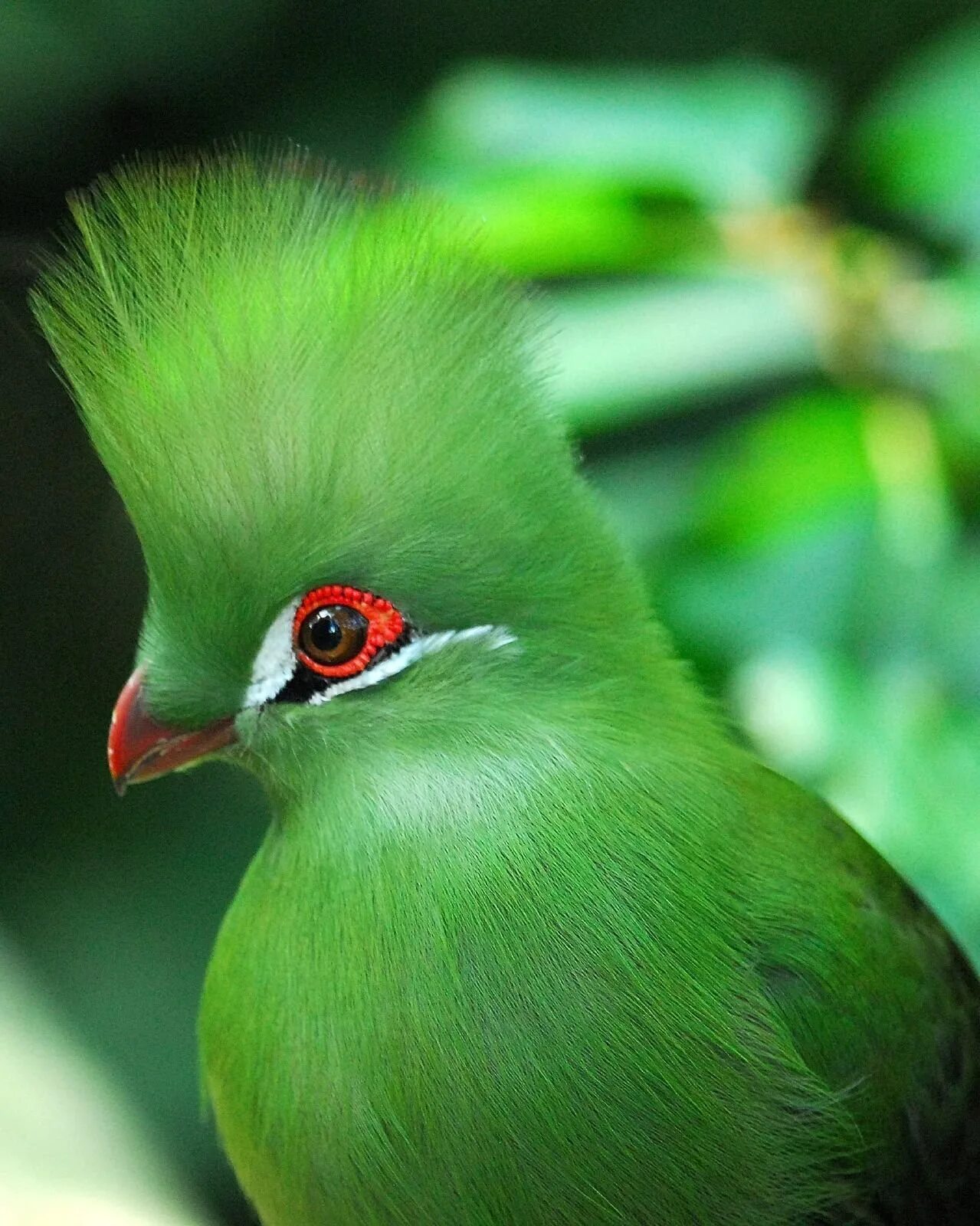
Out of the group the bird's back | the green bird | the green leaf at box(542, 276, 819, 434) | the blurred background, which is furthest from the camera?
the green leaf at box(542, 276, 819, 434)

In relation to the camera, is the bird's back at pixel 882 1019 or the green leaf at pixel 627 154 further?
the green leaf at pixel 627 154

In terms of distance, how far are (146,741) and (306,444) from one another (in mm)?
265

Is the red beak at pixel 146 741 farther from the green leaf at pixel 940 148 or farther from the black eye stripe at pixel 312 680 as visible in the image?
the green leaf at pixel 940 148

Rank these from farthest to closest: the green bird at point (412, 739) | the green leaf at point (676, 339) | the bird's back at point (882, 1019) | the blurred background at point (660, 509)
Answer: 1. the green leaf at point (676, 339)
2. the blurred background at point (660, 509)
3. the bird's back at point (882, 1019)
4. the green bird at point (412, 739)

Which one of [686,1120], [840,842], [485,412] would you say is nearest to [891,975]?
[840,842]

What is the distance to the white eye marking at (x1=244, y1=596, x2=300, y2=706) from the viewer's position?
1060mm

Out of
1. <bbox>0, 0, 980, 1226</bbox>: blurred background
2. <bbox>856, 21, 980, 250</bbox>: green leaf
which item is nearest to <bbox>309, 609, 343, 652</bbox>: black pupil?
<bbox>0, 0, 980, 1226</bbox>: blurred background

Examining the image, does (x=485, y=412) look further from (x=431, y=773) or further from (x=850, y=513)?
(x=850, y=513)

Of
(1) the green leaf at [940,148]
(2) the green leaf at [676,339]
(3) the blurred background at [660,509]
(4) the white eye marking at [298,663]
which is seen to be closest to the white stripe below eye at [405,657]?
(4) the white eye marking at [298,663]

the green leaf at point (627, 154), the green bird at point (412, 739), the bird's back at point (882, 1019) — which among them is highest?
the green leaf at point (627, 154)

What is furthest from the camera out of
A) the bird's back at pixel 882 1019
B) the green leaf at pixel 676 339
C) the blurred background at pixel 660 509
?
the green leaf at pixel 676 339

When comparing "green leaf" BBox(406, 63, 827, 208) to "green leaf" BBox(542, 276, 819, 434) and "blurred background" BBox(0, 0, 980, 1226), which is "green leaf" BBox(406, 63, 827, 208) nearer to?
"blurred background" BBox(0, 0, 980, 1226)

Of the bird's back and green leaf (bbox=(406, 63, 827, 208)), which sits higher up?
green leaf (bbox=(406, 63, 827, 208))

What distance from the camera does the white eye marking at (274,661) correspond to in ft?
3.48
